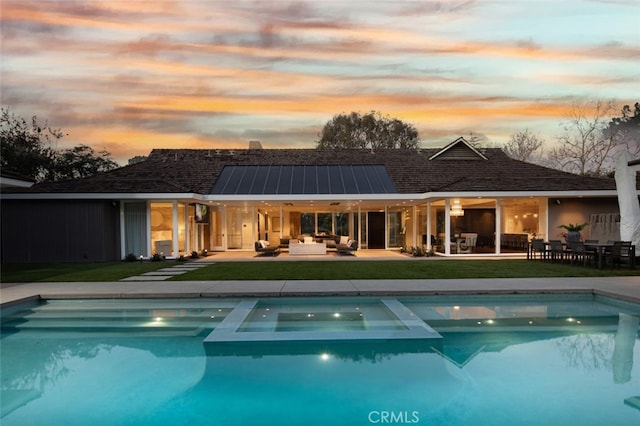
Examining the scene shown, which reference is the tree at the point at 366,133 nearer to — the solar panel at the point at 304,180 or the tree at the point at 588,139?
the tree at the point at 588,139

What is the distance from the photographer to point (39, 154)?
33.2m

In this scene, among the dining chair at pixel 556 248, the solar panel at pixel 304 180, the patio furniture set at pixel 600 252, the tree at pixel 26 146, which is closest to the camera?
the patio furniture set at pixel 600 252

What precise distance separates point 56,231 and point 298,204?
34.1 feet

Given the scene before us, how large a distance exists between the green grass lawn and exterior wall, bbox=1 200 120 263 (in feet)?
4.72

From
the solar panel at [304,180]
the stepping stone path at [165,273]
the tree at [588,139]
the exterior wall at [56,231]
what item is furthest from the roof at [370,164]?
the tree at [588,139]

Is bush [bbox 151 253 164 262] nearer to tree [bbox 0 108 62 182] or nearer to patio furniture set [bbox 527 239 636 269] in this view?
patio furniture set [bbox 527 239 636 269]

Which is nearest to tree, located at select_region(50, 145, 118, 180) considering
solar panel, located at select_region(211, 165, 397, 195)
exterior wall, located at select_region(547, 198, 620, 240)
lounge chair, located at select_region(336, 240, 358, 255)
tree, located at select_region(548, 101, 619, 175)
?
solar panel, located at select_region(211, 165, 397, 195)

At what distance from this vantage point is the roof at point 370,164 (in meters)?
16.9

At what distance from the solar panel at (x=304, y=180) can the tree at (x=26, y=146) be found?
2012 cm

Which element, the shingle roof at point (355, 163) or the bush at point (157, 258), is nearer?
the bush at point (157, 258)

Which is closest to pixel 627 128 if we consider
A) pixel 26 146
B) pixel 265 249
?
pixel 265 249

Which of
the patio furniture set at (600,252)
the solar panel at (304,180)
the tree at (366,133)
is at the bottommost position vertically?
the patio furniture set at (600,252)

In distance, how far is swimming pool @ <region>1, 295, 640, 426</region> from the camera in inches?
168

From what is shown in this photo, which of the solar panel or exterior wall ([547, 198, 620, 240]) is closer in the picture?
exterior wall ([547, 198, 620, 240])
